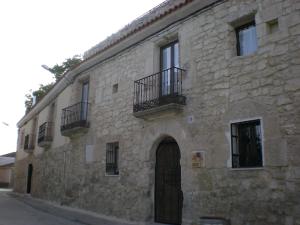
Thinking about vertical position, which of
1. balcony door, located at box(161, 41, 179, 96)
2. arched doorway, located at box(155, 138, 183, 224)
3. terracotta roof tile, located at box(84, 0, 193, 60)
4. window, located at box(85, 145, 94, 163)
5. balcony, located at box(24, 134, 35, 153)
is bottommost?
arched doorway, located at box(155, 138, 183, 224)

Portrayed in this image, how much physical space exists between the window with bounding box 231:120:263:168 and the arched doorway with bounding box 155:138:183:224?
5.98 feet

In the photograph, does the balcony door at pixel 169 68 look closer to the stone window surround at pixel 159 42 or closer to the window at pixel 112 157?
the stone window surround at pixel 159 42

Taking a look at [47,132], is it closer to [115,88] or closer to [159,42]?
[115,88]

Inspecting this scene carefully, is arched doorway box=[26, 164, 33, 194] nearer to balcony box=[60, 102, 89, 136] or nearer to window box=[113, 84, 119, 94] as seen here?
balcony box=[60, 102, 89, 136]

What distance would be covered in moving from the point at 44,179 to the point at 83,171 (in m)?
5.60

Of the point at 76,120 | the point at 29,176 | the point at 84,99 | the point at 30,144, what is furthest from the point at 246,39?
the point at 29,176

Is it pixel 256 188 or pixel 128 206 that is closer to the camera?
pixel 256 188

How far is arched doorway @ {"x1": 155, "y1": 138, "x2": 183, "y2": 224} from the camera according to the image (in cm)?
820

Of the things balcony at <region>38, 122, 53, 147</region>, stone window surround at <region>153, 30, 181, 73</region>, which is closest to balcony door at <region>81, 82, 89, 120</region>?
balcony at <region>38, 122, 53, 147</region>

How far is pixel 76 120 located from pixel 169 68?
5.58 meters

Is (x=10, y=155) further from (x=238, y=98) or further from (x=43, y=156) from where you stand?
(x=238, y=98)

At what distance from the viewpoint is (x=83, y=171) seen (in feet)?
39.3

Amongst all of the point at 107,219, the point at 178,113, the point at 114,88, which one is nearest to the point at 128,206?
the point at 107,219

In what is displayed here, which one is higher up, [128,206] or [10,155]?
[10,155]
